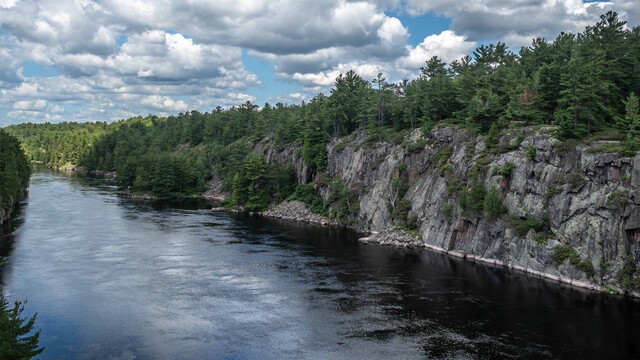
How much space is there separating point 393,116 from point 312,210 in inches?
960

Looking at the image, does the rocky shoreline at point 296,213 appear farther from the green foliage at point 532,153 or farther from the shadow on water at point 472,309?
the green foliage at point 532,153

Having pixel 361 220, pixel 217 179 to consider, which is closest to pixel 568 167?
pixel 361 220

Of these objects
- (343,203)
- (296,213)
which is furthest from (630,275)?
(296,213)

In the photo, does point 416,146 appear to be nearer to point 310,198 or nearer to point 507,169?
point 507,169

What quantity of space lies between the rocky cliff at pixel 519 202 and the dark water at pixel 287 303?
3377 millimetres

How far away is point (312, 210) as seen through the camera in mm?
103062

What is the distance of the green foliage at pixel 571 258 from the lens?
5406 centimetres

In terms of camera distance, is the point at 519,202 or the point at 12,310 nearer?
the point at 12,310

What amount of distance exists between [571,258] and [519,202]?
10906 millimetres

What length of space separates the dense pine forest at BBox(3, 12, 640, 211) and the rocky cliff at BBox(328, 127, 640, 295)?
3.02m

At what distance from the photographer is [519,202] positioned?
2554 inches

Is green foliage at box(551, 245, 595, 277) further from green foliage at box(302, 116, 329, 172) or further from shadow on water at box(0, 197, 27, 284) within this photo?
green foliage at box(302, 116, 329, 172)

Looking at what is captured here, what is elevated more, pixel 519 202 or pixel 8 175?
pixel 519 202

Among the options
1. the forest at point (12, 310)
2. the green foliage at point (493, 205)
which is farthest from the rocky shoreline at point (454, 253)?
the forest at point (12, 310)
